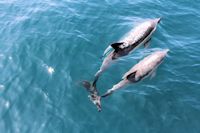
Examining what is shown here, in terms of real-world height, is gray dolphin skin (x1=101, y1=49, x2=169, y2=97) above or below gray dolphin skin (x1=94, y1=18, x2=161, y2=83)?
below

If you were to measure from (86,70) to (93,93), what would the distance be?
99.7 inches

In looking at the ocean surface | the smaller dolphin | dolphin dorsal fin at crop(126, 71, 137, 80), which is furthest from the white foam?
dolphin dorsal fin at crop(126, 71, 137, 80)

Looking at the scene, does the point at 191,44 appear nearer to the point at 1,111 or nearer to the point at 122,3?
the point at 122,3

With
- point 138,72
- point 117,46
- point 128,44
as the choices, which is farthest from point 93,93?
point 128,44

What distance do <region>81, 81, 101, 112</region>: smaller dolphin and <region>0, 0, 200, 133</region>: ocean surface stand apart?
488 millimetres

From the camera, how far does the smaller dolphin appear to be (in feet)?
45.7

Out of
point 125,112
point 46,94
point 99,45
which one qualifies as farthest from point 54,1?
point 125,112

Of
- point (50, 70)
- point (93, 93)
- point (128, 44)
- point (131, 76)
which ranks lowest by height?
point (50, 70)

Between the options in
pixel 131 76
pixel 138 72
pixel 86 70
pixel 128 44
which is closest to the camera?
pixel 131 76

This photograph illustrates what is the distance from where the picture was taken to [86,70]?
1656 centimetres

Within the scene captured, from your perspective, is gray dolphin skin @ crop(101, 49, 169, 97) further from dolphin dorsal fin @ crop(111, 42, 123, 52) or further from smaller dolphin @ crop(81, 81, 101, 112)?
dolphin dorsal fin @ crop(111, 42, 123, 52)

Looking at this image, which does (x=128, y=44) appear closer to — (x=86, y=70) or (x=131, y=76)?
(x=131, y=76)

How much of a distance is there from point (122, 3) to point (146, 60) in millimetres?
9933

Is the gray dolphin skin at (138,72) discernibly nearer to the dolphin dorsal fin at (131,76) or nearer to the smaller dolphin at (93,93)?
the dolphin dorsal fin at (131,76)
